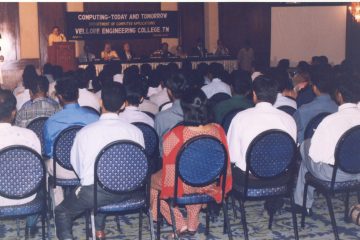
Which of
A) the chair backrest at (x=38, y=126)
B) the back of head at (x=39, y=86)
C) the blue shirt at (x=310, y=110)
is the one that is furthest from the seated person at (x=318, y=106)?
the back of head at (x=39, y=86)

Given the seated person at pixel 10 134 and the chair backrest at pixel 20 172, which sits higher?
the seated person at pixel 10 134

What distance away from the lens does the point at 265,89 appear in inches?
152

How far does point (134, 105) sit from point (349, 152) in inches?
69.3

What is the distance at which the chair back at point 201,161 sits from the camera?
3354mm

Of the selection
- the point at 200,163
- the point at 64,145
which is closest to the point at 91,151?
the point at 64,145

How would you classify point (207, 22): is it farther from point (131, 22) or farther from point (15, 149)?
point (15, 149)

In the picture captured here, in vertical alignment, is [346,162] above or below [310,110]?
below

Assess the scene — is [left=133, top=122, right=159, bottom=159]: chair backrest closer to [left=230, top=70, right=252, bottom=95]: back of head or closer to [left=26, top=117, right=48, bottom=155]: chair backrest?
[left=26, top=117, right=48, bottom=155]: chair backrest

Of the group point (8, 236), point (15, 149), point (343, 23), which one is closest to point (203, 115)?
point (15, 149)

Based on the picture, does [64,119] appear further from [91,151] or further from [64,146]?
[91,151]

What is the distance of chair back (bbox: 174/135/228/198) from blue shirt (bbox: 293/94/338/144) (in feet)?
4.65

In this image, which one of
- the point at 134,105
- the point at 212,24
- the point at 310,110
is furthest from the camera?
the point at 212,24

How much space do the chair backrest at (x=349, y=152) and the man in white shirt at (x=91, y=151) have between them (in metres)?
1.29

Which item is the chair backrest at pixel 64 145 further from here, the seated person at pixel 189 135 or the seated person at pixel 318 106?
the seated person at pixel 318 106
